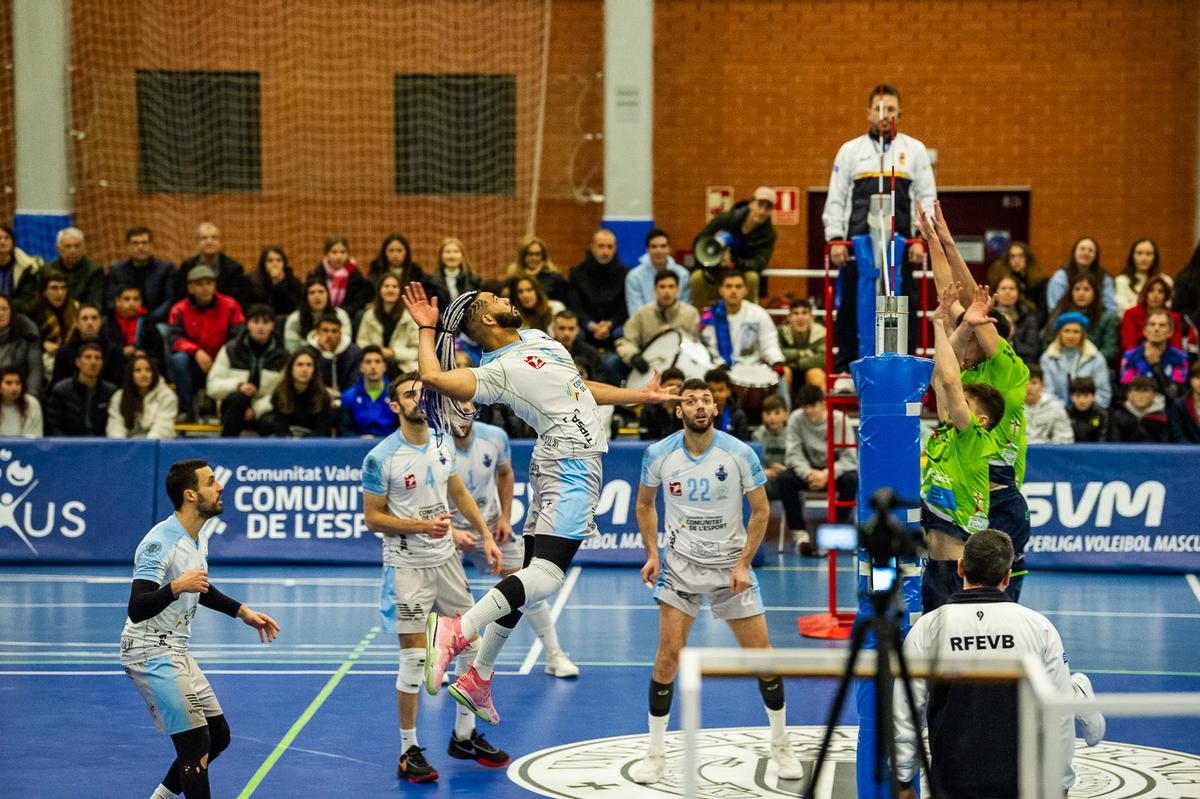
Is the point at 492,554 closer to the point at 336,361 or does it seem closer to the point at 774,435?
the point at 774,435

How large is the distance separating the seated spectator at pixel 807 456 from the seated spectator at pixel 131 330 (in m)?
7.49

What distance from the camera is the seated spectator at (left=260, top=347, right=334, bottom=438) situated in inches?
648

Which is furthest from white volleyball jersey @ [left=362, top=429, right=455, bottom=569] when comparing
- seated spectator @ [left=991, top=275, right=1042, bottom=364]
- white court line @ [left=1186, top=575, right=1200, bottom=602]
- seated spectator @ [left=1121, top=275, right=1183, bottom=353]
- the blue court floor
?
seated spectator @ [left=1121, top=275, right=1183, bottom=353]

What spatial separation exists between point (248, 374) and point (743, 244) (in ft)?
20.5

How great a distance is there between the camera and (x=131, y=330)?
59.1 ft

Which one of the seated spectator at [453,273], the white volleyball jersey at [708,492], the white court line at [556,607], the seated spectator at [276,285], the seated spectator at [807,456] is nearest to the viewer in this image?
the white volleyball jersey at [708,492]

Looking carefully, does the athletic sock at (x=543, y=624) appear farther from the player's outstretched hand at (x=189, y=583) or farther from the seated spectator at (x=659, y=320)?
the seated spectator at (x=659, y=320)

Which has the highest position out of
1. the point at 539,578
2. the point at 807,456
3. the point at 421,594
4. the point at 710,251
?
the point at 710,251

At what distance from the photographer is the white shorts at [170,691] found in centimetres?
739

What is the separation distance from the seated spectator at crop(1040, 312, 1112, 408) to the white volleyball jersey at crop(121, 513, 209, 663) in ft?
37.8

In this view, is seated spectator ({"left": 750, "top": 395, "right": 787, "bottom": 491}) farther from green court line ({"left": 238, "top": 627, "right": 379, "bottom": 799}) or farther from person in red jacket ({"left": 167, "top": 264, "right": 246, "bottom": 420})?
person in red jacket ({"left": 167, "top": 264, "right": 246, "bottom": 420})

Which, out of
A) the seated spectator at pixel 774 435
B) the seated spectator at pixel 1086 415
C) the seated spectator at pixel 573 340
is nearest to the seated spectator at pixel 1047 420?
the seated spectator at pixel 1086 415

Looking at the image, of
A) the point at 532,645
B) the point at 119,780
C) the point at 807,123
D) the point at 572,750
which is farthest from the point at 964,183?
the point at 119,780

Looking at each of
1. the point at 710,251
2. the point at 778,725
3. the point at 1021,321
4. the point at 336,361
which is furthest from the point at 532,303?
the point at 778,725
